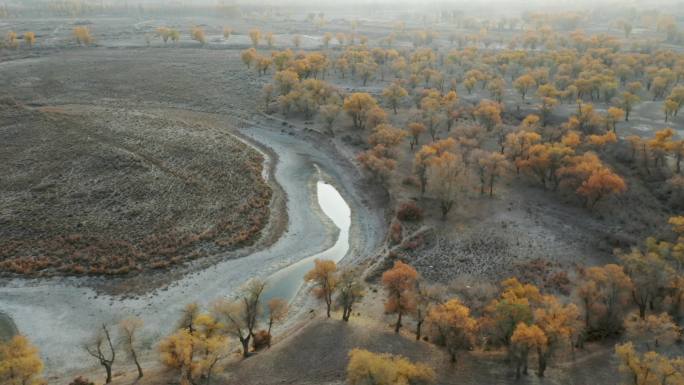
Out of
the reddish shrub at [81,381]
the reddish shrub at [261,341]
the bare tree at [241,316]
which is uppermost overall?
the bare tree at [241,316]

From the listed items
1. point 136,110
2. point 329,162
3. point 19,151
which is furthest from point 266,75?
point 19,151

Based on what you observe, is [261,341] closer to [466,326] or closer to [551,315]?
[466,326]

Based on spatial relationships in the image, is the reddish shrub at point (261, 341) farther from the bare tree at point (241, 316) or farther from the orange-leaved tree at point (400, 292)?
the orange-leaved tree at point (400, 292)

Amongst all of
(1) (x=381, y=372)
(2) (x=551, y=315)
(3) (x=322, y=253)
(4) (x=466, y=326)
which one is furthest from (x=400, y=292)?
(3) (x=322, y=253)

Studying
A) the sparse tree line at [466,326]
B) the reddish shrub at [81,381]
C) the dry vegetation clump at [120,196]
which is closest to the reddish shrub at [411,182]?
the dry vegetation clump at [120,196]

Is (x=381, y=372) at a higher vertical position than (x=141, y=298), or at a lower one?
higher

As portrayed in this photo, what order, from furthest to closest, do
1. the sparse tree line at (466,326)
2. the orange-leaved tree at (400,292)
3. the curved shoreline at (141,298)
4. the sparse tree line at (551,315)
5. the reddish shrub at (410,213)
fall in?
the reddish shrub at (410,213), the curved shoreline at (141,298), the orange-leaved tree at (400,292), the sparse tree line at (551,315), the sparse tree line at (466,326)
